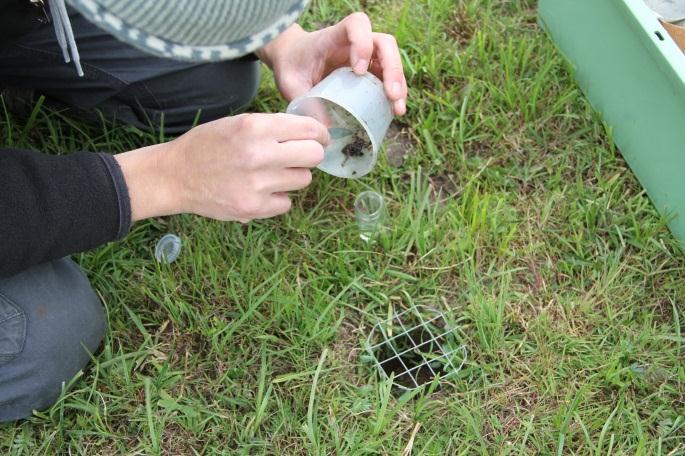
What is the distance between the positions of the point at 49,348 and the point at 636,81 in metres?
1.46

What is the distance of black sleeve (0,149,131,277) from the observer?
4.59ft

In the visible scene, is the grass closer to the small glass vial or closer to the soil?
the small glass vial

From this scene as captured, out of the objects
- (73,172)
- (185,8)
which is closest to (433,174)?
(73,172)

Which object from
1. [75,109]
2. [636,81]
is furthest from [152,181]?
[636,81]

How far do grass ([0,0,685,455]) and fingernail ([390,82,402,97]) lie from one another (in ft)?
1.25

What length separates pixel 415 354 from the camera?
177 centimetres

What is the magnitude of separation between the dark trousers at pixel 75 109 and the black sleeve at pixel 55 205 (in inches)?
7.7

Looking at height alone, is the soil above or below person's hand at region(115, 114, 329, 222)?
below

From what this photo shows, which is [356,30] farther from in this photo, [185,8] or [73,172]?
[185,8]

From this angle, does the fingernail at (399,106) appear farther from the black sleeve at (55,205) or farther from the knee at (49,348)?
the knee at (49,348)

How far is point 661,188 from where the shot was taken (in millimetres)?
1903

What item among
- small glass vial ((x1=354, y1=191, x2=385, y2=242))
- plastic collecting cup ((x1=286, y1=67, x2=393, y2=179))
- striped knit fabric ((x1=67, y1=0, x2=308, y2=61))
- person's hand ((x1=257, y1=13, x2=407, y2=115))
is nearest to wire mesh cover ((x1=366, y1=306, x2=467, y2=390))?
small glass vial ((x1=354, y1=191, x2=385, y2=242))

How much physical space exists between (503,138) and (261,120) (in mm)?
880

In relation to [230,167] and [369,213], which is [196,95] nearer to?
[369,213]
